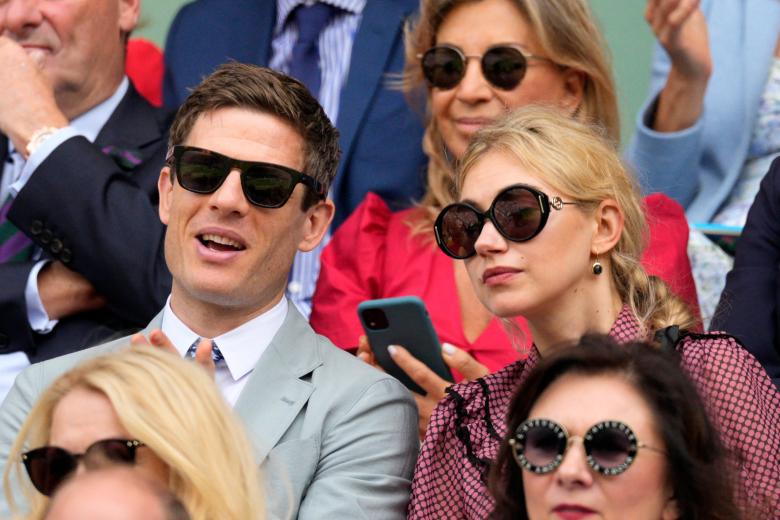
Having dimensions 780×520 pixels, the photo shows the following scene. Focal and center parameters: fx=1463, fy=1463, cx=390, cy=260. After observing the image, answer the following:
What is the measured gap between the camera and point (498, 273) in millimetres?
3268

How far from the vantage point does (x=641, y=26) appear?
585 centimetres

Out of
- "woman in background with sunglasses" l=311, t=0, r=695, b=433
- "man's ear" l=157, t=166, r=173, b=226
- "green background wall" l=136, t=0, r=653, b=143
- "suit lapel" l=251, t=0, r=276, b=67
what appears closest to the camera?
"man's ear" l=157, t=166, r=173, b=226

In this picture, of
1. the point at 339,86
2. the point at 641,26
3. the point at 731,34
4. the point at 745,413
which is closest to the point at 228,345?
the point at 745,413

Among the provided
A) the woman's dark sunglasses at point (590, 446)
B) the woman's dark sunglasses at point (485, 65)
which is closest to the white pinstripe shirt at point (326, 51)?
the woman's dark sunglasses at point (485, 65)

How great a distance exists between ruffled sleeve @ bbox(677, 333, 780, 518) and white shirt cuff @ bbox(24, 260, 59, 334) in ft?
5.96

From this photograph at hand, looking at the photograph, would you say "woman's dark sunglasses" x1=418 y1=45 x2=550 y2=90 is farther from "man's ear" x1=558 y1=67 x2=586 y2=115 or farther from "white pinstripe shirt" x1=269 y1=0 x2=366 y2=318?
"white pinstripe shirt" x1=269 y1=0 x2=366 y2=318

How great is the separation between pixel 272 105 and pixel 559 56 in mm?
1056

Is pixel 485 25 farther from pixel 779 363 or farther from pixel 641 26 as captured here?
pixel 641 26

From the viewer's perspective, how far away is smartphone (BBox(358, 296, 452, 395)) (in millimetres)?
3576

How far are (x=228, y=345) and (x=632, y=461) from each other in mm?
1267

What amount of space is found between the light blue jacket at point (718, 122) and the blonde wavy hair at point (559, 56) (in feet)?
1.05

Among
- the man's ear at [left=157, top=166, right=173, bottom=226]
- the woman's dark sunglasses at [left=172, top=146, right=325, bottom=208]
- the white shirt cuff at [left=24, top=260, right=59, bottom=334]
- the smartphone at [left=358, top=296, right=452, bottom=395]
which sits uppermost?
the woman's dark sunglasses at [left=172, top=146, right=325, bottom=208]

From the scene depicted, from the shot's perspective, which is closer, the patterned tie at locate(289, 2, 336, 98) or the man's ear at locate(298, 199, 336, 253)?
the man's ear at locate(298, 199, 336, 253)

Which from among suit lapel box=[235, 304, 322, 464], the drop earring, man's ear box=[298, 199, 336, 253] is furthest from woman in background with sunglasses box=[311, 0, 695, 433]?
the drop earring
